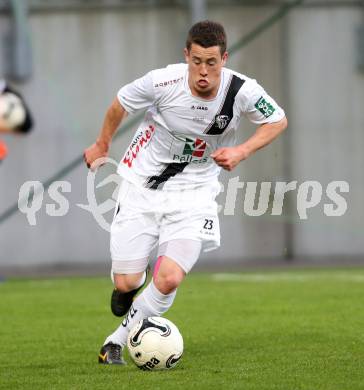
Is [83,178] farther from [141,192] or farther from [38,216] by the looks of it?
[141,192]

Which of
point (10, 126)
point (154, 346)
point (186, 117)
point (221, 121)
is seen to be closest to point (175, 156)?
point (186, 117)

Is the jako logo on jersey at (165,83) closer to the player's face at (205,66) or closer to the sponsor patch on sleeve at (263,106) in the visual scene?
the player's face at (205,66)

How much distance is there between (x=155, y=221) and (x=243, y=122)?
9.43 m

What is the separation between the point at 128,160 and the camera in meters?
8.22

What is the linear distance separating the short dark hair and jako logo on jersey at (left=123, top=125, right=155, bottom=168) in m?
0.77

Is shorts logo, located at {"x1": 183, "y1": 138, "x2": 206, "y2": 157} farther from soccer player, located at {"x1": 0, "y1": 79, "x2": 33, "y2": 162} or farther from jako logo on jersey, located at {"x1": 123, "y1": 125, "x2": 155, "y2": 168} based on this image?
soccer player, located at {"x1": 0, "y1": 79, "x2": 33, "y2": 162}

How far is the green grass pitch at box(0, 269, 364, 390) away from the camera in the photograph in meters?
7.01

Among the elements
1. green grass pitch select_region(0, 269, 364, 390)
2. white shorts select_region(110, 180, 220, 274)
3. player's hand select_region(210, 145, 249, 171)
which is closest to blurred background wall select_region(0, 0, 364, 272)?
green grass pitch select_region(0, 269, 364, 390)

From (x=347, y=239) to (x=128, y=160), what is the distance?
10019mm

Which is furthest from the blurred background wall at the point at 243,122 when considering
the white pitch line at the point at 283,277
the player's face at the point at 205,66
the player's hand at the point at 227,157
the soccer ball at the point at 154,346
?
the player's hand at the point at 227,157

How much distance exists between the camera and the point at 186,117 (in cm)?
778

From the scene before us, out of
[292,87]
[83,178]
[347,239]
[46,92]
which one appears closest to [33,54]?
[46,92]

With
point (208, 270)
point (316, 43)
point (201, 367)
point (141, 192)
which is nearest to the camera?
point (201, 367)

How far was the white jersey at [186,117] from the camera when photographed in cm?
774
